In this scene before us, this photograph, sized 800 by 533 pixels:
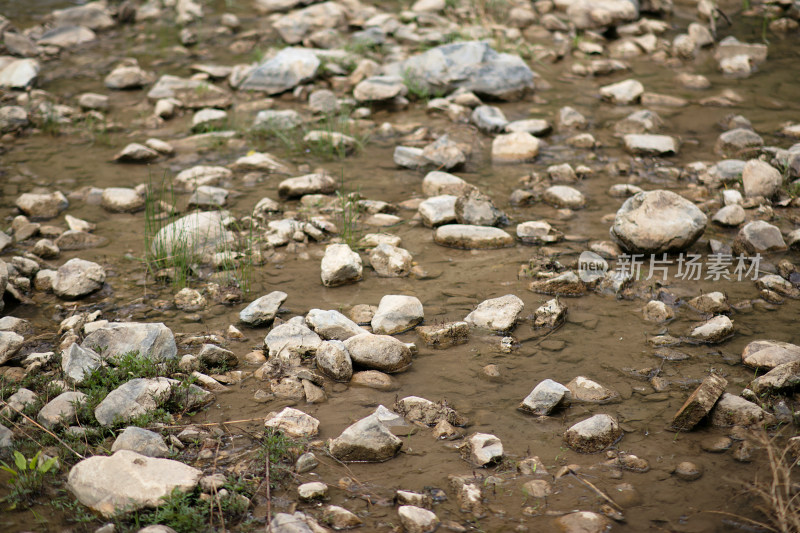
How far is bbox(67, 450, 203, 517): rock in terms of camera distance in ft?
7.85

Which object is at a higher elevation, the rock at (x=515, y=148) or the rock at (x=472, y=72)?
the rock at (x=472, y=72)

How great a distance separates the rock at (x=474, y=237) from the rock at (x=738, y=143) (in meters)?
2.52

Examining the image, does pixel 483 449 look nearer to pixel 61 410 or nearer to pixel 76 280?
pixel 61 410

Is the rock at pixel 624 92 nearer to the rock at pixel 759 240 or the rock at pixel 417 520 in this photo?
the rock at pixel 759 240

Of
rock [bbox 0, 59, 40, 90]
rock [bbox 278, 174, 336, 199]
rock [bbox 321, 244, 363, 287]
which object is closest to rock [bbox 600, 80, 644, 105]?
rock [bbox 278, 174, 336, 199]

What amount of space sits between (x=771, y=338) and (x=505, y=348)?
4.68 ft

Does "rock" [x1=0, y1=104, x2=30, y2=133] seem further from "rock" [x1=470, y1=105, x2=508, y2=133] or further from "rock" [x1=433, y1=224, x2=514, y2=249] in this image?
"rock" [x1=433, y1=224, x2=514, y2=249]

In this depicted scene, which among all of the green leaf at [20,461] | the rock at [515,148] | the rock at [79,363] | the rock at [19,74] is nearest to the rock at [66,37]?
the rock at [19,74]

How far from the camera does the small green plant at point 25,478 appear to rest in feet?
8.09

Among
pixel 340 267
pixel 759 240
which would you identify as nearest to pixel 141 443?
pixel 340 267

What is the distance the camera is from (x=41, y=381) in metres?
3.19

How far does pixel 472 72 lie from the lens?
7.13 meters

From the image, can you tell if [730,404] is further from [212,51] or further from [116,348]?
[212,51]

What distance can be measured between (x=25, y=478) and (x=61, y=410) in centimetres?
43
